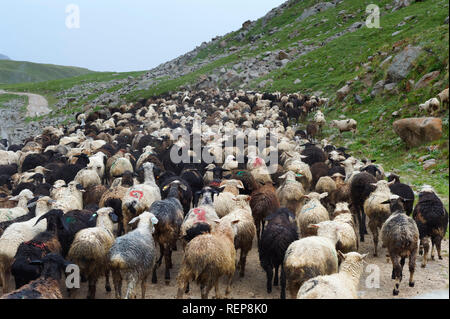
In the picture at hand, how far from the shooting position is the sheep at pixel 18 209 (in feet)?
28.3

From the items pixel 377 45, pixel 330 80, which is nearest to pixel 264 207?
pixel 330 80

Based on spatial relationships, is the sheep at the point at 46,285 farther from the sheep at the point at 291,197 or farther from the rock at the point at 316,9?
the rock at the point at 316,9

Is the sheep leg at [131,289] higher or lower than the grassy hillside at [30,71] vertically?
lower

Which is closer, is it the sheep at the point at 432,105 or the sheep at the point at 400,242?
the sheep at the point at 400,242

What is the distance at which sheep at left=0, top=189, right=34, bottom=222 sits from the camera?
8.62m

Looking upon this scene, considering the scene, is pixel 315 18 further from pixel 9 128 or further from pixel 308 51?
pixel 9 128

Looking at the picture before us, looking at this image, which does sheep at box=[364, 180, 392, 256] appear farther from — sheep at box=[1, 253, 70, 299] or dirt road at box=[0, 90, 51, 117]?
dirt road at box=[0, 90, 51, 117]

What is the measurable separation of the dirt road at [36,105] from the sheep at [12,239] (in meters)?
43.2

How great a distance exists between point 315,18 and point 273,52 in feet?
32.8

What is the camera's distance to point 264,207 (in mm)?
8633

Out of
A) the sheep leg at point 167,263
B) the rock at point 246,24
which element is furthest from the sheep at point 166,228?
the rock at point 246,24

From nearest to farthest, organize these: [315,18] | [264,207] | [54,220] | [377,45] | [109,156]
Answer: [54,220]
[264,207]
[109,156]
[377,45]
[315,18]

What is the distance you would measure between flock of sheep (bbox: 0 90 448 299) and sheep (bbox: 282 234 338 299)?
16mm

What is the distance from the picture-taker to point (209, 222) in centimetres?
744
